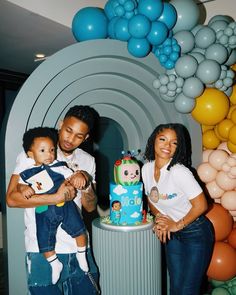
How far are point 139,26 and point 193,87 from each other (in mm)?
692

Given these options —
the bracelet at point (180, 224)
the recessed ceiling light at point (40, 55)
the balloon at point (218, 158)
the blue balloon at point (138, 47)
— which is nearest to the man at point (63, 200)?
the bracelet at point (180, 224)

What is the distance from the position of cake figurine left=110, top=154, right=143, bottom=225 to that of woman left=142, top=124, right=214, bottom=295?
0.40ft

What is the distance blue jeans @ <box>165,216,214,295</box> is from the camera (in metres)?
2.46

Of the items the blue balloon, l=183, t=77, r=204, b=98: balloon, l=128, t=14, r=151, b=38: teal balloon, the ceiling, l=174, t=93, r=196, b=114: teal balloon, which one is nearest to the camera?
l=128, t=14, r=151, b=38: teal balloon

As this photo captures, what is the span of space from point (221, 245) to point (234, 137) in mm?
1014

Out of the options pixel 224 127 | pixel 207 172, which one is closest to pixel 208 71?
pixel 224 127

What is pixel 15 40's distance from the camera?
4.89 meters

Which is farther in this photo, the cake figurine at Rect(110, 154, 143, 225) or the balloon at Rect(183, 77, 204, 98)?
the balloon at Rect(183, 77, 204, 98)

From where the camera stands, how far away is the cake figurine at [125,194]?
2547 mm

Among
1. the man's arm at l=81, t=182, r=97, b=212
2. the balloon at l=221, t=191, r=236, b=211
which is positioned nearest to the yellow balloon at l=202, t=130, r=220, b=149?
the balloon at l=221, t=191, r=236, b=211

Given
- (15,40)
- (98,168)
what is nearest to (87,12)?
(15,40)

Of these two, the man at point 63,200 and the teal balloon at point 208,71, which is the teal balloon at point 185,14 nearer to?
the teal balloon at point 208,71

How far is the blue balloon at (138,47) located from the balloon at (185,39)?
0.30 m

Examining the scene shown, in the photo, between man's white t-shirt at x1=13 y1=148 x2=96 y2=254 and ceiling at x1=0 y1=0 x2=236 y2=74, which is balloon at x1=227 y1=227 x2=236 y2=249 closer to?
man's white t-shirt at x1=13 y1=148 x2=96 y2=254
